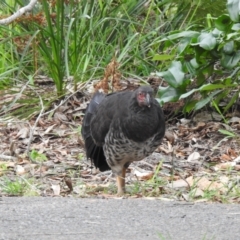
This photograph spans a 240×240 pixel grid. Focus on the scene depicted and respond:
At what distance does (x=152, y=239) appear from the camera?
411 centimetres

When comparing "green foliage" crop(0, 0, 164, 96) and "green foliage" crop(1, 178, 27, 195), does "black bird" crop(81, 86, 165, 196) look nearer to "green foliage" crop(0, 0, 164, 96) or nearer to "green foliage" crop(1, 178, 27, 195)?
Answer: "green foliage" crop(1, 178, 27, 195)

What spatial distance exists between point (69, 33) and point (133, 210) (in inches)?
174

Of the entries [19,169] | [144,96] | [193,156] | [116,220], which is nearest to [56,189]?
[19,169]

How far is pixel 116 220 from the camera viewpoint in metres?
4.64

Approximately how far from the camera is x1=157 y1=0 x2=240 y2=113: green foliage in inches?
293

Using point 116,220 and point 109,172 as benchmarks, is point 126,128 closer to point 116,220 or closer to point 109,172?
point 109,172

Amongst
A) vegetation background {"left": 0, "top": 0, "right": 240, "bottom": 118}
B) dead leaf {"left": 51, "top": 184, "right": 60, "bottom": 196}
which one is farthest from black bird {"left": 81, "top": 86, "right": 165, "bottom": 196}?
vegetation background {"left": 0, "top": 0, "right": 240, "bottom": 118}

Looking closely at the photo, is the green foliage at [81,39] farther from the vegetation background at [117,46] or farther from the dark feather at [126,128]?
the dark feather at [126,128]

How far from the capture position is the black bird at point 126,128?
6.36 metres

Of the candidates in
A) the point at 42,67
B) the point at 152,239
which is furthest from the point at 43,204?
the point at 42,67

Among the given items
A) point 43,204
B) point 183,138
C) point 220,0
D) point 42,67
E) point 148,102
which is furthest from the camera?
point 42,67

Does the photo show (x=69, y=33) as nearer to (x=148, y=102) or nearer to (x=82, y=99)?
(x=82, y=99)

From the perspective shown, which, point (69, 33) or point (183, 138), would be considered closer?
point (183, 138)

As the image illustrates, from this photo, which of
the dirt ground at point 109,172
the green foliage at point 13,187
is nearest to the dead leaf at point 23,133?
the dirt ground at point 109,172
